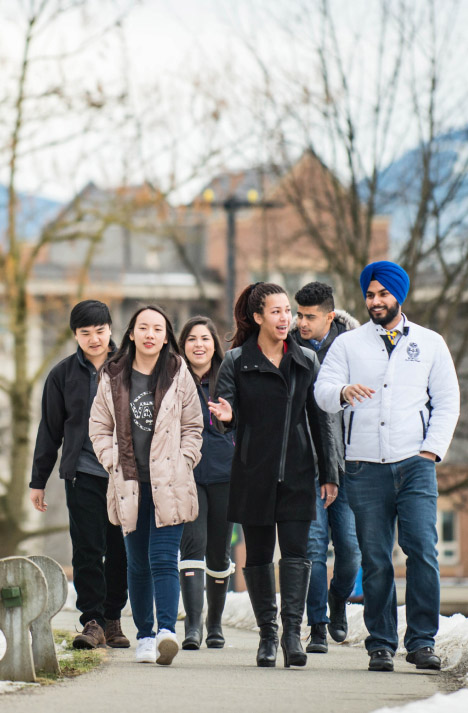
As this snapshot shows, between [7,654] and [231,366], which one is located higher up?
[231,366]

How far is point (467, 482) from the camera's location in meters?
19.2

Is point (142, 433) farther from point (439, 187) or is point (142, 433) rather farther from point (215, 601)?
point (439, 187)

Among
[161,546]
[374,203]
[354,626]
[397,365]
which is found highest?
[374,203]

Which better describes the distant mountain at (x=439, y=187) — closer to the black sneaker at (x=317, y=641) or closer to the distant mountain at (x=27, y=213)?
the distant mountain at (x=27, y=213)

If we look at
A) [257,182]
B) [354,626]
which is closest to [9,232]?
[257,182]

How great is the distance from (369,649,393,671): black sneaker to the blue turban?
5.58ft

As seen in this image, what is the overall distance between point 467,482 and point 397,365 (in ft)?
42.7

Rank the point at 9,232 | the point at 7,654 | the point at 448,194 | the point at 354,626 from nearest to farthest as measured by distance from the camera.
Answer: the point at 7,654
the point at 354,626
the point at 448,194
the point at 9,232

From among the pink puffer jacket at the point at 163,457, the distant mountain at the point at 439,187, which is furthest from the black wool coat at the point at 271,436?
the distant mountain at the point at 439,187

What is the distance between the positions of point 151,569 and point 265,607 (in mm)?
593

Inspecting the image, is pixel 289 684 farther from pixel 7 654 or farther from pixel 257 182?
A: pixel 257 182

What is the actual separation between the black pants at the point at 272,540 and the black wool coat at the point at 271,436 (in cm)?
6

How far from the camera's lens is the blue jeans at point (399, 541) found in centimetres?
649

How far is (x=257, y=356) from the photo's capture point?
664cm
